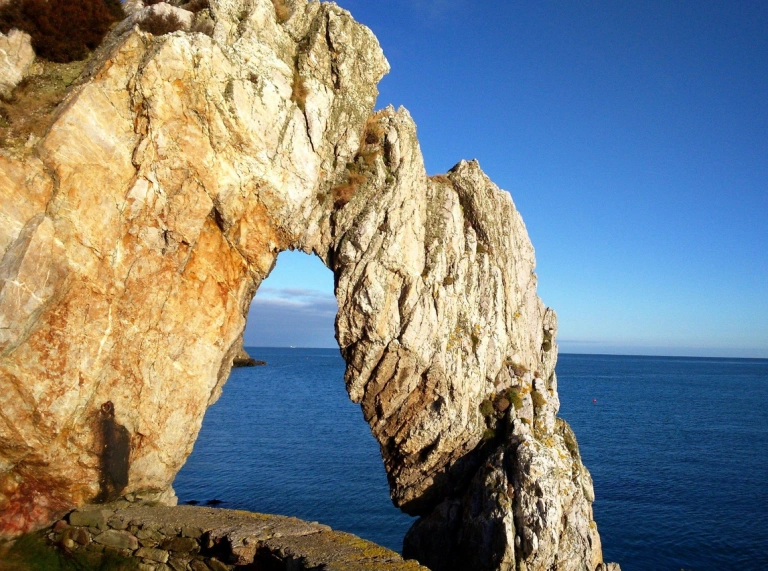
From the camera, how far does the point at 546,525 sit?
16.2 m

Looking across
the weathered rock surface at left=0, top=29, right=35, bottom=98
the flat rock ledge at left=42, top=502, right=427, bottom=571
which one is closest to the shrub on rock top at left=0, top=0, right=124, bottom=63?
the weathered rock surface at left=0, top=29, right=35, bottom=98

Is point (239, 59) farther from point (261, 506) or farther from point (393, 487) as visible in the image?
point (261, 506)

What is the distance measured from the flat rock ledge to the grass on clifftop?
32.3 ft

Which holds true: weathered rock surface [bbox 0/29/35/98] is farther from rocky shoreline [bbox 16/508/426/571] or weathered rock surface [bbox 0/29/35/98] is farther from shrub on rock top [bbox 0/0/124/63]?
rocky shoreline [bbox 16/508/426/571]

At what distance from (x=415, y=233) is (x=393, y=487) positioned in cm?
992

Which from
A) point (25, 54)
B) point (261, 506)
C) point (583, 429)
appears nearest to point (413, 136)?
point (25, 54)

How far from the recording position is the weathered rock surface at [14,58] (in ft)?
48.1

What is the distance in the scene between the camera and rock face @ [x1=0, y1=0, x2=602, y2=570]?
13414 mm

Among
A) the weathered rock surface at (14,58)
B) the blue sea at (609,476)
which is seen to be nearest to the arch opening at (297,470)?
the blue sea at (609,476)

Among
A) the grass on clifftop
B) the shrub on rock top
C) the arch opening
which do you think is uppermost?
the shrub on rock top

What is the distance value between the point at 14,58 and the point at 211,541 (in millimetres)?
14432

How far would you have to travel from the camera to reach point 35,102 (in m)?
14.5

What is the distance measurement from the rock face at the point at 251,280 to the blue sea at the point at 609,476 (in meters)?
8.99

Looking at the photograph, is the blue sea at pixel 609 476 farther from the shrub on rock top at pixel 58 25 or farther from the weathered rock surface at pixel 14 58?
the shrub on rock top at pixel 58 25
